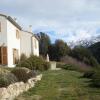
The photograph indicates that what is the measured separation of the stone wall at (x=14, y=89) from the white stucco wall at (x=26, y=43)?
23417 mm

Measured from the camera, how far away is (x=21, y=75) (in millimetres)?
20078

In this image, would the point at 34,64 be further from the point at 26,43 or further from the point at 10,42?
the point at 26,43

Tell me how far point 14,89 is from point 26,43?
1101 inches

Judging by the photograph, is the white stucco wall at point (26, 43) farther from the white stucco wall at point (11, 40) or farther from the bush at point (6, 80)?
the bush at point (6, 80)

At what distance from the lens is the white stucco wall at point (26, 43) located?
43938 mm

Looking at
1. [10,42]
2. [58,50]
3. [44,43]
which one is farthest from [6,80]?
[44,43]

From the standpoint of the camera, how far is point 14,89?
16625 millimetres

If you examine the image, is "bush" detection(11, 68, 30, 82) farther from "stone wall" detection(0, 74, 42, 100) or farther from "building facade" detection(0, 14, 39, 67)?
"building facade" detection(0, 14, 39, 67)

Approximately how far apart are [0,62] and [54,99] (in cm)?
2057

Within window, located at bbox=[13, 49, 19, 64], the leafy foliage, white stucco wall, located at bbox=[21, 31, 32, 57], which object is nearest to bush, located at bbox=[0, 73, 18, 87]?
window, located at bbox=[13, 49, 19, 64]

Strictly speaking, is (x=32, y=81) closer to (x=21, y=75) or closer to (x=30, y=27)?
(x=21, y=75)

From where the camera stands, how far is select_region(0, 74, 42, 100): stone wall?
15.0m

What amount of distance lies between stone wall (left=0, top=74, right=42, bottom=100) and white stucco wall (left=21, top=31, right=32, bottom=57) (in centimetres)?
2342

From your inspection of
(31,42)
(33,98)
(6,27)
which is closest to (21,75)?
(33,98)
